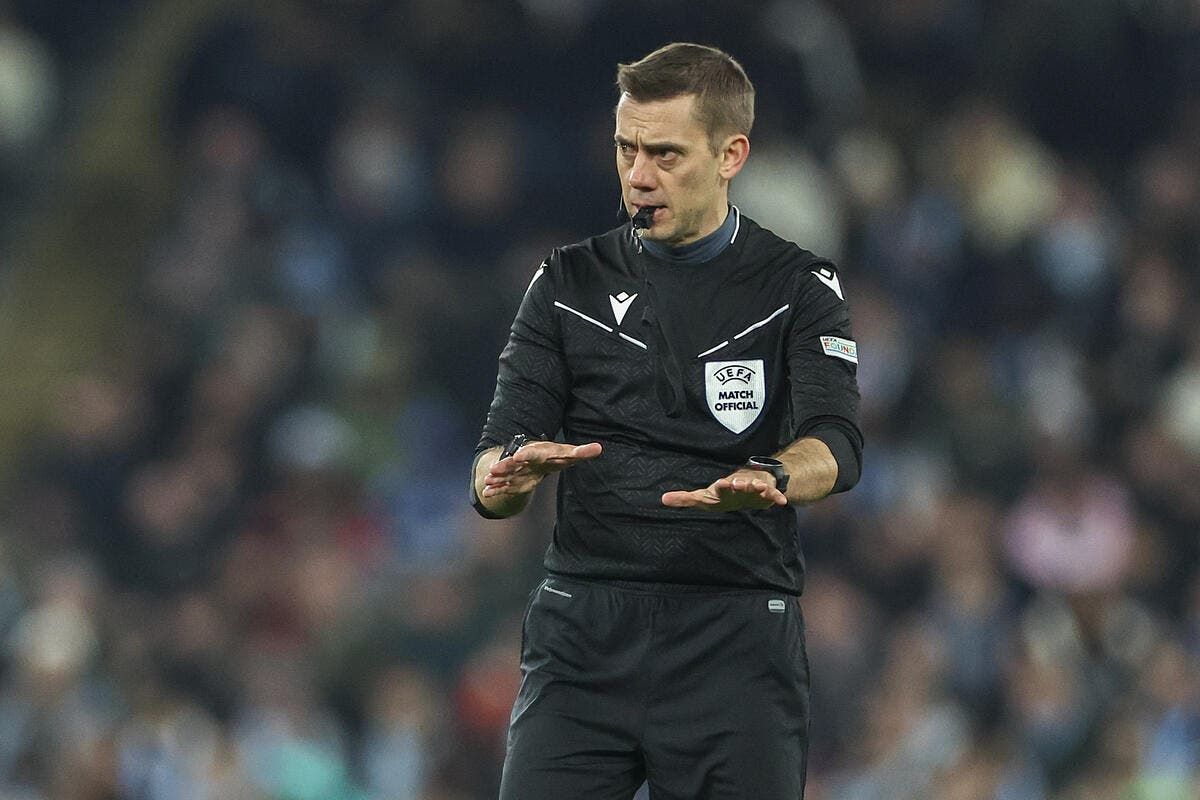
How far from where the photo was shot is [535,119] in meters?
9.67

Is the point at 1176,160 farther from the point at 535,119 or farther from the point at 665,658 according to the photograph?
the point at 665,658

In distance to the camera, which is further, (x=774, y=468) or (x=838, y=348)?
(x=838, y=348)

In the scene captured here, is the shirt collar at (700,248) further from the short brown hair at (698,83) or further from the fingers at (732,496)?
the fingers at (732,496)

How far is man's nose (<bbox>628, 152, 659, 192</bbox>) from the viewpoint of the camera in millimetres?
3607

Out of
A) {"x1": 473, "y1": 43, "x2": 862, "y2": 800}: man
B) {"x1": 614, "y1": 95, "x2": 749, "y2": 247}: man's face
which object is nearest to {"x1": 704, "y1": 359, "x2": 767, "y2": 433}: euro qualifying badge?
{"x1": 473, "y1": 43, "x2": 862, "y2": 800}: man

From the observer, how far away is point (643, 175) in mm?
3607

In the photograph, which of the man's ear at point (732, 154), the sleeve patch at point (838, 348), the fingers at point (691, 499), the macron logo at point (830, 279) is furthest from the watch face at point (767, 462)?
the man's ear at point (732, 154)

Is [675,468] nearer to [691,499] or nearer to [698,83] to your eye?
[691,499]

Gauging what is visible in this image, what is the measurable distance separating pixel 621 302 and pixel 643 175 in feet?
0.83

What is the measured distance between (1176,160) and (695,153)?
6.48 m

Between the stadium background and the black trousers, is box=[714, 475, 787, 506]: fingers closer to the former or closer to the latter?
the black trousers

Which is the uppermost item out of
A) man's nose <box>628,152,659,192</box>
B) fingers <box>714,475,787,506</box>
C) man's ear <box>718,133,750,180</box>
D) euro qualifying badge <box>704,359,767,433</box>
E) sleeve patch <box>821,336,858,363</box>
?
man's ear <box>718,133,750,180</box>

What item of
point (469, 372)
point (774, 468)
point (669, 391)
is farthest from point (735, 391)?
point (469, 372)

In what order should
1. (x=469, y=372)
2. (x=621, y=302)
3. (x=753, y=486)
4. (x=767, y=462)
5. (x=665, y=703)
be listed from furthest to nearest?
(x=469, y=372) < (x=621, y=302) < (x=665, y=703) < (x=767, y=462) < (x=753, y=486)
